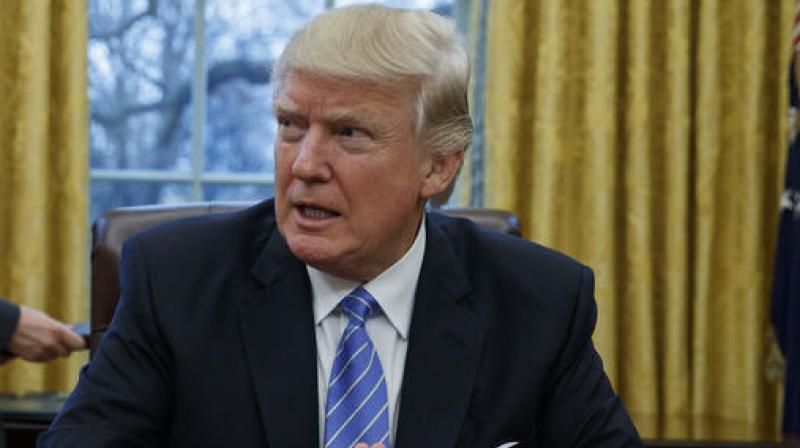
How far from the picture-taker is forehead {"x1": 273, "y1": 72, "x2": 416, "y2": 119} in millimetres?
1775

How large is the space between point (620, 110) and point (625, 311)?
77 cm

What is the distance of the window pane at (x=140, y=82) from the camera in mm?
4633

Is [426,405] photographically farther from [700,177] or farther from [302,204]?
[700,177]

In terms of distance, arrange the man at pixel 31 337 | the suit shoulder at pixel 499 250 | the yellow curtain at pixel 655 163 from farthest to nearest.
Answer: the yellow curtain at pixel 655 163, the man at pixel 31 337, the suit shoulder at pixel 499 250

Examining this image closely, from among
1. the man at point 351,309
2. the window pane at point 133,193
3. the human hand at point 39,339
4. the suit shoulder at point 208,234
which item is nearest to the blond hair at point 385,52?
the man at point 351,309

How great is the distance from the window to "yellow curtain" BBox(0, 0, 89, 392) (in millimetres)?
340

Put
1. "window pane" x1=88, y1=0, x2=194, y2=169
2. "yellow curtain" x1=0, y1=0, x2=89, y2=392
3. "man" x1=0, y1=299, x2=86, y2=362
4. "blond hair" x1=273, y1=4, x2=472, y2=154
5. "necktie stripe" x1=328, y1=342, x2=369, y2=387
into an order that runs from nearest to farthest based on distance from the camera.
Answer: "blond hair" x1=273, y1=4, x2=472, y2=154 → "necktie stripe" x1=328, y1=342, x2=369, y2=387 → "man" x1=0, y1=299, x2=86, y2=362 → "yellow curtain" x1=0, y1=0, x2=89, y2=392 → "window pane" x1=88, y1=0, x2=194, y2=169

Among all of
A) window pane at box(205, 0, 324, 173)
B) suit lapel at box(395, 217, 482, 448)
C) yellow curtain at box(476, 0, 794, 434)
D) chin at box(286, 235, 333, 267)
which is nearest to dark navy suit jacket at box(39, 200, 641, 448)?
suit lapel at box(395, 217, 482, 448)

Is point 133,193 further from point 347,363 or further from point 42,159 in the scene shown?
point 347,363

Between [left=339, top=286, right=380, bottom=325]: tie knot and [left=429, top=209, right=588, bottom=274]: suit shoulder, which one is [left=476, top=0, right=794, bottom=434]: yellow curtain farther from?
[left=339, top=286, right=380, bottom=325]: tie knot

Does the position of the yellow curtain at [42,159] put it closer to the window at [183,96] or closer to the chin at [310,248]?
the window at [183,96]

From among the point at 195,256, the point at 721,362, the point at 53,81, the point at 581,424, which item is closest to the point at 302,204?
the point at 195,256

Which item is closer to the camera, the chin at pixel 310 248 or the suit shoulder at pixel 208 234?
the chin at pixel 310 248

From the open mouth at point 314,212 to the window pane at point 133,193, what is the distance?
3013mm
